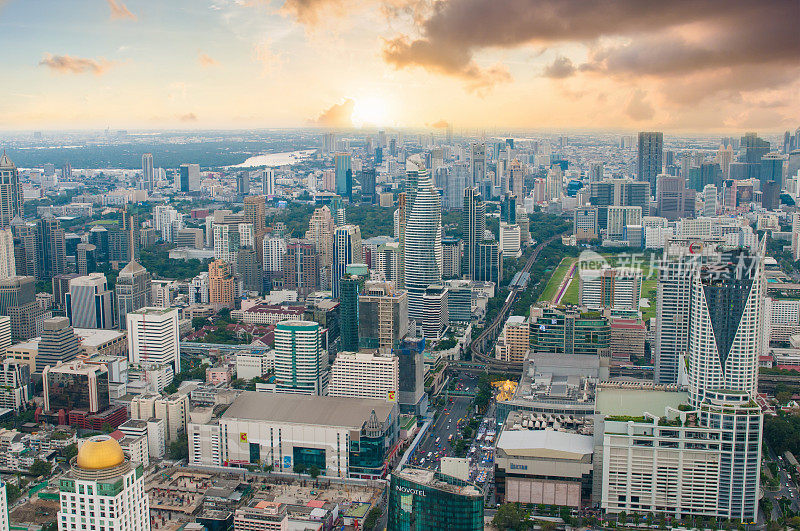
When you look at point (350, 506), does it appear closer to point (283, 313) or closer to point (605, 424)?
point (605, 424)

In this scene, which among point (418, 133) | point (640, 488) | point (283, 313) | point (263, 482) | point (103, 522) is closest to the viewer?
point (103, 522)

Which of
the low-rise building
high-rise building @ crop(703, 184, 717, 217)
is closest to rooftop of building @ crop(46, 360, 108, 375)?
the low-rise building

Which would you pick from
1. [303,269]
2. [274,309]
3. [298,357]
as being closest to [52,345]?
[298,357]

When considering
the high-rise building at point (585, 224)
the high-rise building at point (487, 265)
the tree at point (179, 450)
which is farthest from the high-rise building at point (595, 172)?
Answer: the tree at point (179, 450)

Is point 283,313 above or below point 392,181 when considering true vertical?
below

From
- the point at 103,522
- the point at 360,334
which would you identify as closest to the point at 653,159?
the point at 360,334
